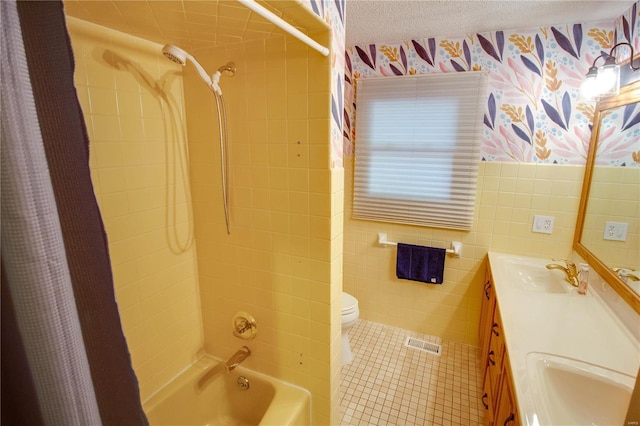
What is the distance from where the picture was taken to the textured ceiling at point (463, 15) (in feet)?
5.54

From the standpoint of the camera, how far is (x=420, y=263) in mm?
2475

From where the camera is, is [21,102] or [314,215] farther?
[314,215]

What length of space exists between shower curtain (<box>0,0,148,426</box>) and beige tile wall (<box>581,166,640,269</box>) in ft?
6.18

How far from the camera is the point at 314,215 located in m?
1.28

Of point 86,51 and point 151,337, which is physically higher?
point 86,51

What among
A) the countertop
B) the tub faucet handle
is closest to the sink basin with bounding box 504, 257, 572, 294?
the countertop

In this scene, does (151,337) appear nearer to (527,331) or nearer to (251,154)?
(251,154)

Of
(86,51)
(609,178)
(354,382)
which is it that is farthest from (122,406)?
(609,178)

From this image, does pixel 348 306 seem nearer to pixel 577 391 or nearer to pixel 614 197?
pixel 577 391

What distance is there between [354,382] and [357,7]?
2382mm

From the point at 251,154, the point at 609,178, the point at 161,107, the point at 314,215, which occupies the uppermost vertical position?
the point at 161,107

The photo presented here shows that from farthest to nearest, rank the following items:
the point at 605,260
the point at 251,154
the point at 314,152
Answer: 1. the point at 605,260
2. the point at 251,154
3. the point at 314,152

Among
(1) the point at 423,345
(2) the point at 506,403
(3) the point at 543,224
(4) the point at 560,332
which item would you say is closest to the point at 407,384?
(1) the point at 423,345

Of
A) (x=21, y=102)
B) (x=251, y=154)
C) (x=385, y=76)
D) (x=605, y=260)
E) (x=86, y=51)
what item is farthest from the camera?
(x=385, y=76)
